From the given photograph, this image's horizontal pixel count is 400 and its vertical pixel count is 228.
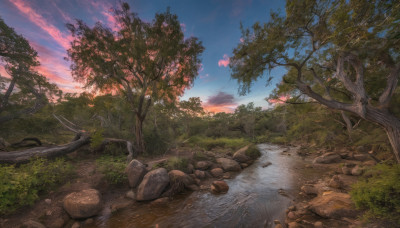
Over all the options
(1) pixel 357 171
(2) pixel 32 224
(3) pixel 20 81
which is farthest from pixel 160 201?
(3) pixel 20 81

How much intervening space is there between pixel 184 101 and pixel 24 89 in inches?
699

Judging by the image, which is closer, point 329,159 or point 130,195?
point 130,195

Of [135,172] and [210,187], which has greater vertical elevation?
[135,172]

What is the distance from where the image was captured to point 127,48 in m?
8.38

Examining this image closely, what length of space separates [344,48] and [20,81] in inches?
823

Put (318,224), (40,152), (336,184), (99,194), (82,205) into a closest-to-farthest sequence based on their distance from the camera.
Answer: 1. (318,224)
2. (82,205)
3. (99,194)
4. (336,184)
5. (40,152)

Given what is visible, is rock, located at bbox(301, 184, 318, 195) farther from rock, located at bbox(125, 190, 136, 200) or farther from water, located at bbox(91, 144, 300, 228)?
rock, located at bbox(125, 190, 136, 200)

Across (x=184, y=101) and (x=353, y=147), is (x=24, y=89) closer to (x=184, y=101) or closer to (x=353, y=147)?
(x=184, y=101)

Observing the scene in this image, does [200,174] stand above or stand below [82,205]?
below

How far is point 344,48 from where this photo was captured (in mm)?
4449

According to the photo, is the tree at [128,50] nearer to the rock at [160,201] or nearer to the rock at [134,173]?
the rock at [134,173]

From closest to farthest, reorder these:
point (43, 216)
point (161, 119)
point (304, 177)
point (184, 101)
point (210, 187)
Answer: point (43, 216) < point (210, 187) < point (304, 177) < point (161, 119) < point (184, 101)

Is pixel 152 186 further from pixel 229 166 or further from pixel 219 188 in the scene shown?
pixel 229 166

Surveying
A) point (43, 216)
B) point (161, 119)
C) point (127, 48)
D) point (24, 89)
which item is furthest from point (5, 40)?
point (161, 119)
